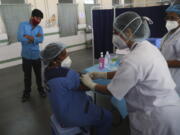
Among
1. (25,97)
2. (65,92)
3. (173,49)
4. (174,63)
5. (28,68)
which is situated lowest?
(25,97)

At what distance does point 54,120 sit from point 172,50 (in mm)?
1197

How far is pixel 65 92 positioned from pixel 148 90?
22.4 inches

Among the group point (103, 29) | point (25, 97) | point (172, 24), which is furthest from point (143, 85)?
point (25, 97)

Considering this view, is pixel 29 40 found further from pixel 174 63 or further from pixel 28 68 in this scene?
pixel 174 63

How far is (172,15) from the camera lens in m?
1.40

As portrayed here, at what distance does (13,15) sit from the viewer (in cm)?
414

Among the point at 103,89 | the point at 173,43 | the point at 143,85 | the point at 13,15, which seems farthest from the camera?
the point at 13,15

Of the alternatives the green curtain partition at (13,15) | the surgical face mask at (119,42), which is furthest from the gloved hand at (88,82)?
the green curtain partition at (13,15)

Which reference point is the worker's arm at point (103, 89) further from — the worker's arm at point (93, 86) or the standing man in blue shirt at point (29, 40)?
the standing man in blue shirt at point (29, 40)

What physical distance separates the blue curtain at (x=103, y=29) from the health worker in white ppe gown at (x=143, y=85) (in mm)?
1796

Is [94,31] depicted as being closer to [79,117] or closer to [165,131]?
[79,117]

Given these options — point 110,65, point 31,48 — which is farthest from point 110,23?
A: point 31,48

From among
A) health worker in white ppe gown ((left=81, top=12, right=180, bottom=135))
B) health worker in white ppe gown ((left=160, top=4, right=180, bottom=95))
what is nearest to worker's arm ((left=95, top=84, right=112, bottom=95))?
health worker in white ppe gown ((left=81, top=12, right=180, bottom=135))

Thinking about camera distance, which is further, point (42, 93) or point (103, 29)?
point (103, 29)
